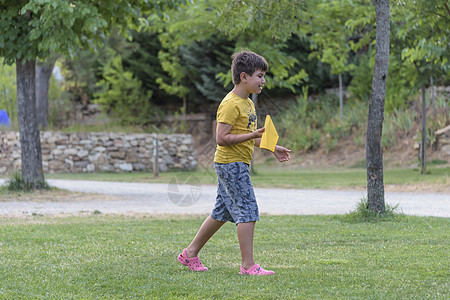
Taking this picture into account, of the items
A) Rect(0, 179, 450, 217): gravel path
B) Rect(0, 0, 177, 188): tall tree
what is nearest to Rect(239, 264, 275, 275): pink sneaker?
Rect(0, 179, 450, 217): gravel path

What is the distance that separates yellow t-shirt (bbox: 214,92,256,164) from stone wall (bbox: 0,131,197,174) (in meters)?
18.9

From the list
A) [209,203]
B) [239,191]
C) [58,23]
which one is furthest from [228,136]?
[58,23]

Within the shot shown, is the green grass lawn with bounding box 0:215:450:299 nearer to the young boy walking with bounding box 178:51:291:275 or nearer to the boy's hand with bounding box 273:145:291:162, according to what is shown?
the young boy walking with bounding box 178:51:291:275

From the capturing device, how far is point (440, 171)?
59.0 feet

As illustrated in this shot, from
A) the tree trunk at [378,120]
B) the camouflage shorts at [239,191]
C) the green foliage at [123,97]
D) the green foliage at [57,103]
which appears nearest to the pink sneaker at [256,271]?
the camouflage shorts at [239,191]

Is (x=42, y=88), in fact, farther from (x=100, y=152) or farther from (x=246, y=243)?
(x=246, y=243)

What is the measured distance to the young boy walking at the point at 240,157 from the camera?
4.75m

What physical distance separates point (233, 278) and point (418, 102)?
22097 millimetres

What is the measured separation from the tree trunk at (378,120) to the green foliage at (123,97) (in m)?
24.3

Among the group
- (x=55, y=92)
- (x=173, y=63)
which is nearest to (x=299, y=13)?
(x=173, y=63)

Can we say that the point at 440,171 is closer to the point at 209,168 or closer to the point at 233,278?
the point at 209,168

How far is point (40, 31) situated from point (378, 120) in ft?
20.6

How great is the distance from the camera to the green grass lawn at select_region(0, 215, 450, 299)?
4160 millimetres

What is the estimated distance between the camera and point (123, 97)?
107 ft
